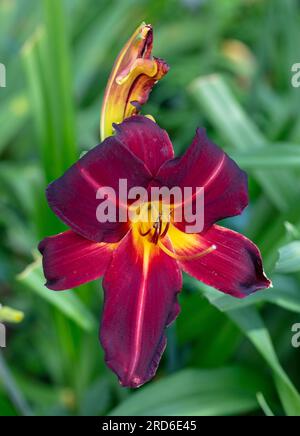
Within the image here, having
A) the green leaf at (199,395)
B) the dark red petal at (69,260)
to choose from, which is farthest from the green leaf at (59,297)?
the dark red petal at (69,260)

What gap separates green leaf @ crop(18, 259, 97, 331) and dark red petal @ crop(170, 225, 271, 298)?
0.30 m

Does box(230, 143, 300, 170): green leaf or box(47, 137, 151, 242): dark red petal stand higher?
box(47, 137, 151, 242): dark red petal

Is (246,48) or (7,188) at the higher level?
(246,48)

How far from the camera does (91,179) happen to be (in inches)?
24.9

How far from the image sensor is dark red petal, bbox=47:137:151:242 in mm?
627

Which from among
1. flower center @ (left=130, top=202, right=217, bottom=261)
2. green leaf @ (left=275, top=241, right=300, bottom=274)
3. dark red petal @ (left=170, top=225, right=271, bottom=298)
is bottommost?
green leaf @ (left=275, top=241, right=300, bottom=274)

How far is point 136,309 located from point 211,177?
141 mm

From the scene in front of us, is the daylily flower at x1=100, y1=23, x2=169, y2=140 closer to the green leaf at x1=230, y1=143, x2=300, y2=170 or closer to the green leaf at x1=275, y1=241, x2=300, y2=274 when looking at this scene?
the green leaf at x1=275, y1=241, x2=300, y2=274

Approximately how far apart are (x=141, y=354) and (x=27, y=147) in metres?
1.26

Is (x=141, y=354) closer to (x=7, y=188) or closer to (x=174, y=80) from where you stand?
(x=7, y=188)

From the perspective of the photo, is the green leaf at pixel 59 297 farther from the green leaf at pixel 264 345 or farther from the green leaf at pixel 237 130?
the green leaf at pixel 237 130

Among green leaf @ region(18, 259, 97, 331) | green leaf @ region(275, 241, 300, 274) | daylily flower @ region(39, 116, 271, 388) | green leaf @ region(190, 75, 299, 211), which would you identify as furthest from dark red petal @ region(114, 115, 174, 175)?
green leaf @ region(190, 75, 299, 211)

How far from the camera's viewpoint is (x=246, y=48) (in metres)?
2.32
